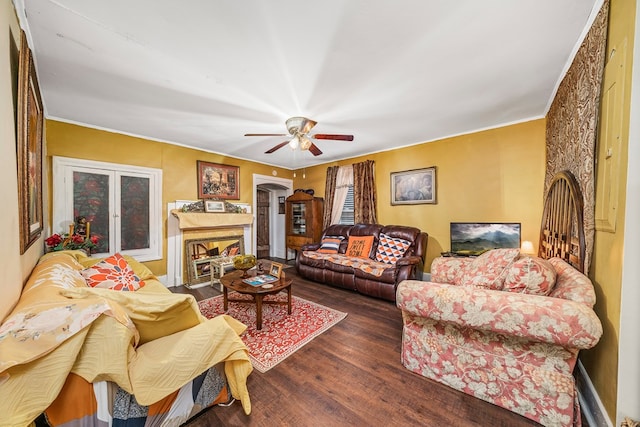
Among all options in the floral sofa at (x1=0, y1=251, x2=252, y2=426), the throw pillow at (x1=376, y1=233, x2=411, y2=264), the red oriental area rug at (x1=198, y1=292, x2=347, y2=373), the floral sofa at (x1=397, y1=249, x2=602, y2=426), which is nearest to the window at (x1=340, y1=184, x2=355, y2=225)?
the throw pillow at (x1=376, y1=233, x2=411, y2=264)

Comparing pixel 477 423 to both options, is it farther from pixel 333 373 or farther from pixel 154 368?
pixel 154 368

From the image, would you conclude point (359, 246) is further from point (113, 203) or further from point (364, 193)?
point (113, 203)

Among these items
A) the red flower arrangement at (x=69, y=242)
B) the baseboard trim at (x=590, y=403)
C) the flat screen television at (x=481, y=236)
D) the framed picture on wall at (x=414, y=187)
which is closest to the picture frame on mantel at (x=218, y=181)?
the red flower arrangement at (x=69, y=242)

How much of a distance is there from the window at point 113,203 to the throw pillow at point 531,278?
4664mm

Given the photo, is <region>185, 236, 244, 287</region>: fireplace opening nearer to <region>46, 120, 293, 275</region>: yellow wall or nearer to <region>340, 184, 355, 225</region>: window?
<region>46, 120, 293, 275</region>: yellow wall

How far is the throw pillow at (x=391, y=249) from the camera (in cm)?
367

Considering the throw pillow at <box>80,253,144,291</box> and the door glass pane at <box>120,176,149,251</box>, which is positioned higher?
the door glass pane at <box>120,176,149,251</box>

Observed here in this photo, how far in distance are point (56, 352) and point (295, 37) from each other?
7.12 ft

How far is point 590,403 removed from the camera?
1404mm

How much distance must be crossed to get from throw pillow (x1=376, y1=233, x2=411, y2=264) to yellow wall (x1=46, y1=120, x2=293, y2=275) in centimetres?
313

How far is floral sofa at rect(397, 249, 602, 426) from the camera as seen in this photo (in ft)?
4.17

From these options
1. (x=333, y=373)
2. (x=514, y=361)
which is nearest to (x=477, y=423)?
(x=514, y=361)

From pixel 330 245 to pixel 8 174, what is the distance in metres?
3.87

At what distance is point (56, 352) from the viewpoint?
36.9 inches
